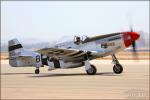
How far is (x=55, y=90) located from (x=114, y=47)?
9525 mm

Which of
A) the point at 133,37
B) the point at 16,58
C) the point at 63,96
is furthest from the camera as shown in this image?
the point at 16,58

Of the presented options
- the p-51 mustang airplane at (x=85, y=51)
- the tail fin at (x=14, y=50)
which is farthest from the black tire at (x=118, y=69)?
the tail fin at (x=14, y=50)

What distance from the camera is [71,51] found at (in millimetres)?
23406

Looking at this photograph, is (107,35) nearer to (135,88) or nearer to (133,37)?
(133,37)

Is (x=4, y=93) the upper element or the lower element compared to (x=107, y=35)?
lower

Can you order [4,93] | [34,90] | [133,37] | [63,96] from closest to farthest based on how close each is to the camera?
1. [63,96]
2. [4,93]
3. [34,90]
4. [133,37]

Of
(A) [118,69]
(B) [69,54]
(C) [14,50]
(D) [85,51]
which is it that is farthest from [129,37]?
(C) [14,50]

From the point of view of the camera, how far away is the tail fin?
1044 inches

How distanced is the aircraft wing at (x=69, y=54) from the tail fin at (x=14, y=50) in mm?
3493

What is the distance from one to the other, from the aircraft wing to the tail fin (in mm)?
3493

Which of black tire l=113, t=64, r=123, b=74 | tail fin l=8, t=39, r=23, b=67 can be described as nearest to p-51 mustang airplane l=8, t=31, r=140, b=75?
black tire l=113, t=64, r=123, b=74

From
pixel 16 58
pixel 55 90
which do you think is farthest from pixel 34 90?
pixel 16 58

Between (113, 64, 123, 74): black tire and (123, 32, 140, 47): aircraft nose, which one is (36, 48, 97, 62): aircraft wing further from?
(123, 32, 140, 47): aircraft nose

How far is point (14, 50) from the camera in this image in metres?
26.9
